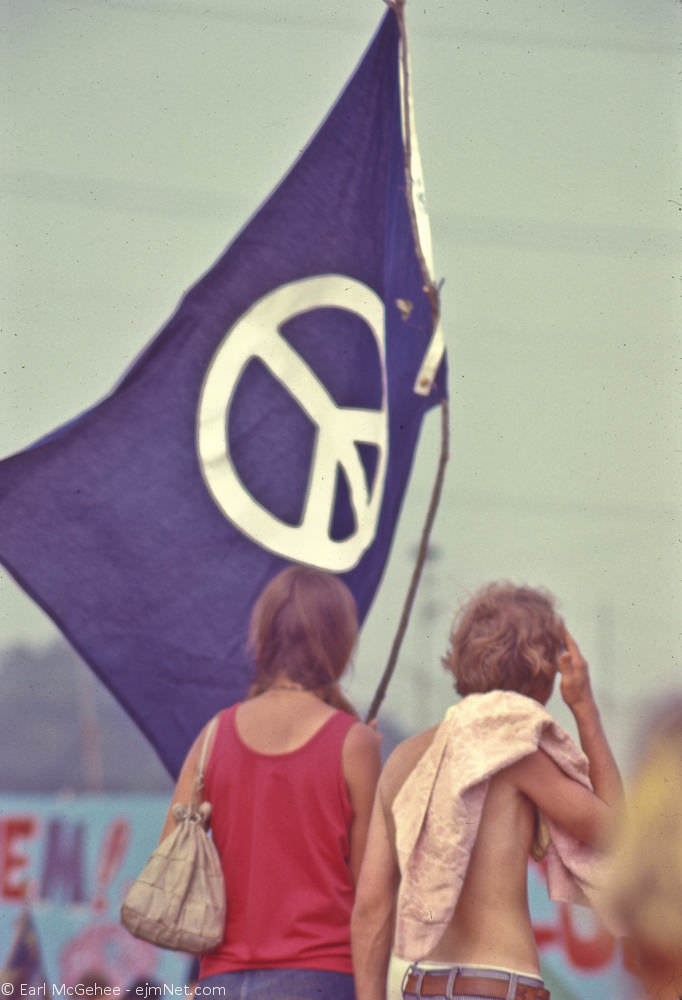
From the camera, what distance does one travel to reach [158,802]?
13.1 feet

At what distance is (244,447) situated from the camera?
8.25 ft

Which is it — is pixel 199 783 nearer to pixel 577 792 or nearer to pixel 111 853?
pixel 577 792

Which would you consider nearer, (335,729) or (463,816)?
(463,816)

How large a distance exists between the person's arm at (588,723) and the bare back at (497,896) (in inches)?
4.1

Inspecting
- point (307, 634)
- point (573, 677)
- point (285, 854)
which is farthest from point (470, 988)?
point (307, 634)

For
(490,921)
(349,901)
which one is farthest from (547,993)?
(349,901)

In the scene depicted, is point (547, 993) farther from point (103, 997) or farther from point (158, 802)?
point (158, 802)

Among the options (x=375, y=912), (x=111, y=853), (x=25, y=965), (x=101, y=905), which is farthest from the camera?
(x=111, y=853)

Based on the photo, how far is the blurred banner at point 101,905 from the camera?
3240 millimetres

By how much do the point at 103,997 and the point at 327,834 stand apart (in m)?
1.57

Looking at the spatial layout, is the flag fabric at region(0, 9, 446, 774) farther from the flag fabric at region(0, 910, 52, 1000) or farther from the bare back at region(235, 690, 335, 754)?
the flag fabric at region(0, 910, 52, 1000)

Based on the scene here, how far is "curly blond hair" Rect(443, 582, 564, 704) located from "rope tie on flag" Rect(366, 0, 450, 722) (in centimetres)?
51

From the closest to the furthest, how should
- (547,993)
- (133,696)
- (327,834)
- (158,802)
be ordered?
(547,993) < (327,834) < (133,696) < (158,802)

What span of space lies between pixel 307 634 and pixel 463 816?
1.25 ft
